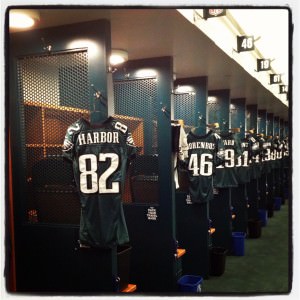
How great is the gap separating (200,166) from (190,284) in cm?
156

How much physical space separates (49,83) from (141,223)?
1.86 meters

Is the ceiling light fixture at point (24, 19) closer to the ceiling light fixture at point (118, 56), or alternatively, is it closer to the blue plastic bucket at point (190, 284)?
the ceiling light fixture at point (118, 56)

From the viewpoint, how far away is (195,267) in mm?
4906

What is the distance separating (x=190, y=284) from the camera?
12.6 ft

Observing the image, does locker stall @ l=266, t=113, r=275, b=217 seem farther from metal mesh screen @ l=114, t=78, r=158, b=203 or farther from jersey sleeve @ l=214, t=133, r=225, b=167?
metal mesh screen @ l=114, t=78, r=158, b=203

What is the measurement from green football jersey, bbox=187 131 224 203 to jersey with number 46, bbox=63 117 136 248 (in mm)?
2192

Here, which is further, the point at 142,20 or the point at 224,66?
the point at 224,66

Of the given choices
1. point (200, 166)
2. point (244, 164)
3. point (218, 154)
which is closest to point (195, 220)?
point (200, 166)

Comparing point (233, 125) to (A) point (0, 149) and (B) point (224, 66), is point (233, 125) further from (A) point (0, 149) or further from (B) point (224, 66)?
(A) point (0, 149)

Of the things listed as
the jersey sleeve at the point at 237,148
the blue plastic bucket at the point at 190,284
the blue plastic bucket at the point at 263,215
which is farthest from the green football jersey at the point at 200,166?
the blue plastic bucket at the point at 263,215

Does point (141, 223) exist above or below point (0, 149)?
below

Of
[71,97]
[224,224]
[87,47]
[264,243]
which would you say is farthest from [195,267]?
[87,47]

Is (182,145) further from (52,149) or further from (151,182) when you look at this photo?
(52,149)

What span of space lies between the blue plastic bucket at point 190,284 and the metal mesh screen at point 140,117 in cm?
94
